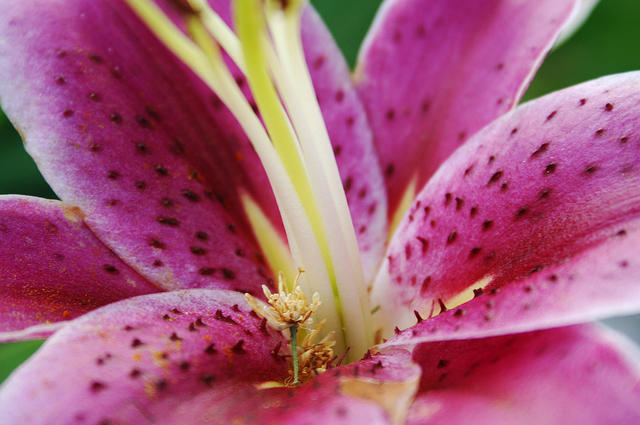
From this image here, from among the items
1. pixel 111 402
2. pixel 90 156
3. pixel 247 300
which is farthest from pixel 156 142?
pixel 111 402

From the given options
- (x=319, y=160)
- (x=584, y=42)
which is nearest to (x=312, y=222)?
(x=319, y=160)

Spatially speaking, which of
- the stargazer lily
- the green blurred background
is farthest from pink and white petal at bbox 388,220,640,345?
the green blurred background

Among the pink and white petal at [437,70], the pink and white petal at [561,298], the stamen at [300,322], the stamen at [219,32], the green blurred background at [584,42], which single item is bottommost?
the pink and white petal at [561,298]

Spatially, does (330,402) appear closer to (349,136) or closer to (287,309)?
(287,309)

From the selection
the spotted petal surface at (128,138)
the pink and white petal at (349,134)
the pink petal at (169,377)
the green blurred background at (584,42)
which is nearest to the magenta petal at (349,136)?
the pink and white petal at (349,134)

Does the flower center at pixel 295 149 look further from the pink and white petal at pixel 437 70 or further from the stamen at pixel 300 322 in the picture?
the pink and white petal at pixel 437 70

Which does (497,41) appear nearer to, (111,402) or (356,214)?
(356,214)

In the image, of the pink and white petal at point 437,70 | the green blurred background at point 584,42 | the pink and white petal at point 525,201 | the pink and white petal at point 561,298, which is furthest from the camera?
the green blurred background at point 584,42
